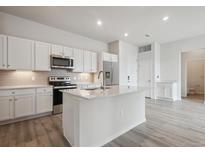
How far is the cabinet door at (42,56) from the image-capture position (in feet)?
11.6

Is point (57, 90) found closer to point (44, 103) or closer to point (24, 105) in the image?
point (44, 103)

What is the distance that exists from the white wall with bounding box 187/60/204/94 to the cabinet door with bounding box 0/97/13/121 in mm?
9554

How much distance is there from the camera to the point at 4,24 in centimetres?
329

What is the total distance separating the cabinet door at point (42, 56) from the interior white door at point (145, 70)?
15.9ft

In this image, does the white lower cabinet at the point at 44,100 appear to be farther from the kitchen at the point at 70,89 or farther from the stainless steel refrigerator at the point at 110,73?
the stainless steel refrigerator at the point at 110,73

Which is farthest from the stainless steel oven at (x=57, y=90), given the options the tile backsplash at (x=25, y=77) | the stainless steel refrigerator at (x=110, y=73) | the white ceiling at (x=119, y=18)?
the white ceiling at (x=119, y=18)

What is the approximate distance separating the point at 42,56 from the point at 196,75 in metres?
9.05

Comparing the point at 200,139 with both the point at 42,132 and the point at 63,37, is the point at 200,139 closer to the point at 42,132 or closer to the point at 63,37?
the point at 42,132

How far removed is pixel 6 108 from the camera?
293 centimetres

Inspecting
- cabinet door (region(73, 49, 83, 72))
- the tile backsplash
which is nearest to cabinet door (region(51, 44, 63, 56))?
cabinet door (region(73, 49, 83, 72))

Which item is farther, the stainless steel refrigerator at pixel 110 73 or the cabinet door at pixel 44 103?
the stainless steel refrigerator at pixel 110 73

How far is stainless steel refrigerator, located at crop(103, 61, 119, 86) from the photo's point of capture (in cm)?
504

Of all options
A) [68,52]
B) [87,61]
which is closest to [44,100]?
[68,52]

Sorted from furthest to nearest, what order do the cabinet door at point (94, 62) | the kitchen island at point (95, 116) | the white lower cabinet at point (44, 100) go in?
the cabinet door at point (94, 62) → the white lower cabinet at point (44, 100) → the kitchen island at point (95, 116)
